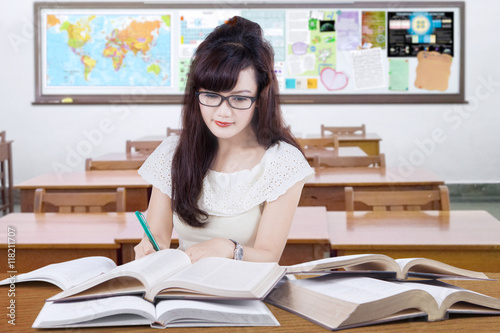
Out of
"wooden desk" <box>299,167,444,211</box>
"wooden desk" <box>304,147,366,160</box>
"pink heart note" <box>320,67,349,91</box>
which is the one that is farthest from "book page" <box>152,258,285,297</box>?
"pink heart note" <box>320,67,349,91</box>

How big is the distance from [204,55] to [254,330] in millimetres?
783

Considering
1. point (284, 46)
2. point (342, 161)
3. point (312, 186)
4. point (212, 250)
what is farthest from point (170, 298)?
point (284, 46)

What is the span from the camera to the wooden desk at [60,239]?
88.2 inches

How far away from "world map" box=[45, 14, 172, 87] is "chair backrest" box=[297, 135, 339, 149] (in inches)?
80.3

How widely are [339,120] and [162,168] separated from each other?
503 centimetres

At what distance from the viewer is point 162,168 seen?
1.74 m

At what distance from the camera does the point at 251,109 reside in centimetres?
154

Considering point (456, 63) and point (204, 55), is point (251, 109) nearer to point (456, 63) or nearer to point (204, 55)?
point (204, 55)

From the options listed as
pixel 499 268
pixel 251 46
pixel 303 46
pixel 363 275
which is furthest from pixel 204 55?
pixel 303 46

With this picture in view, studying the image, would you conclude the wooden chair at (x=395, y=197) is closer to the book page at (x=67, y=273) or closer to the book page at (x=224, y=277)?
the book page at (x=67, y=273)

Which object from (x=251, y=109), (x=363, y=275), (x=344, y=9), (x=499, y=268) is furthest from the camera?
(x=344, y=9)

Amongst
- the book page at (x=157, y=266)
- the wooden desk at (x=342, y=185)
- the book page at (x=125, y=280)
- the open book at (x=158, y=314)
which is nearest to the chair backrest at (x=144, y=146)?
the wooden desk at (x=342, y=185)

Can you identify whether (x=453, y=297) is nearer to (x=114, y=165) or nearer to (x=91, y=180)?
(x=91, y=180)

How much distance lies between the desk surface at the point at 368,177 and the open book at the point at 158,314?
235 cm
